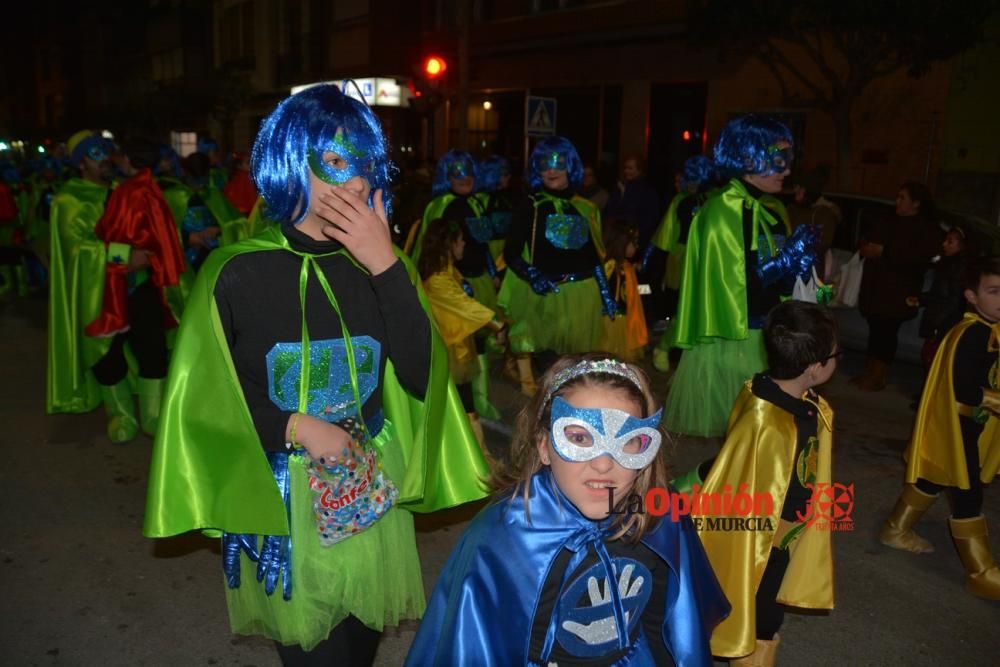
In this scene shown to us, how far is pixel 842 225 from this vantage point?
9.44m

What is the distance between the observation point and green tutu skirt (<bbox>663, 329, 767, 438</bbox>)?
4867 mm

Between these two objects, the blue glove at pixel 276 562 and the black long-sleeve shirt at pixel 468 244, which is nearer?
the blue glove at pixel 276 562

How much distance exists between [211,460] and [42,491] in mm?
3934

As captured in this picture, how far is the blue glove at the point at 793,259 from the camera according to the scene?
470cm

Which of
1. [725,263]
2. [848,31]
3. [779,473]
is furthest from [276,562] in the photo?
[848,31]

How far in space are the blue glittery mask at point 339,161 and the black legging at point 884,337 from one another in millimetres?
7023

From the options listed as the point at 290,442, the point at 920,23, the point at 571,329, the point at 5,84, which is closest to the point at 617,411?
the point at 290,442

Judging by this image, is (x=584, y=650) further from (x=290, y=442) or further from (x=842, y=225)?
(x=842, y=225)

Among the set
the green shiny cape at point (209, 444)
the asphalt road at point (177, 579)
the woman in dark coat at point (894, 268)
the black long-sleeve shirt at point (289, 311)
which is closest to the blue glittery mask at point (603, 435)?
the black long-sleeve shirt at point (289, 311)

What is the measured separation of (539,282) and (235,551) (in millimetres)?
4477

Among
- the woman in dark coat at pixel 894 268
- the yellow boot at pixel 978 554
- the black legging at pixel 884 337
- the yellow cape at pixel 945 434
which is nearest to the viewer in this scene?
the yellow cape at pixel 945 434

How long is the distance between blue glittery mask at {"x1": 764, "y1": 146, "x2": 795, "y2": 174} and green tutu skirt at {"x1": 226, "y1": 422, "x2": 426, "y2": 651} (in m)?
3.10

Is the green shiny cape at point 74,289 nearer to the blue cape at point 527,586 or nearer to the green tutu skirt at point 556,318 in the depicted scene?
the green tutu skirt at point 556,318

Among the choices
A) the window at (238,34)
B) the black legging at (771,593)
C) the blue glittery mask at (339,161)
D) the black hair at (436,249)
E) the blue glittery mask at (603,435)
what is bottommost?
the black legging at (771,593)
